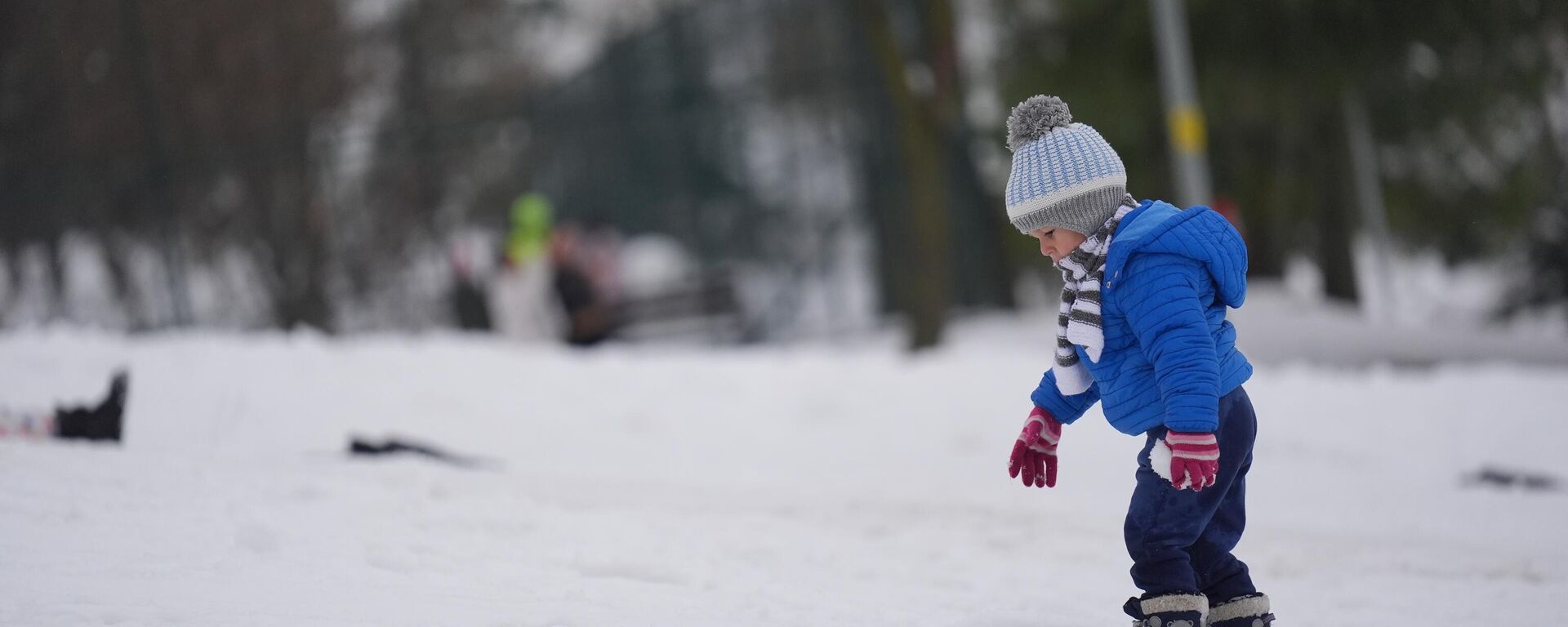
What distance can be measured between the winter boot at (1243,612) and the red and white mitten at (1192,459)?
47cm

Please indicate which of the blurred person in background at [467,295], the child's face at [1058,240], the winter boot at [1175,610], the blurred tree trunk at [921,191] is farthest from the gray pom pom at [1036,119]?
the blurred person in background at [467,295]

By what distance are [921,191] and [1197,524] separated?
922 cm

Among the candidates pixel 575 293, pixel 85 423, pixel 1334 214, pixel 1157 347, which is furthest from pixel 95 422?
pixel 1334 214

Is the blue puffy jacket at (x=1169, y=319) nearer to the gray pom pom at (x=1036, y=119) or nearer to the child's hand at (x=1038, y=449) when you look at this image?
the child's hand at (x=1038, y=449)

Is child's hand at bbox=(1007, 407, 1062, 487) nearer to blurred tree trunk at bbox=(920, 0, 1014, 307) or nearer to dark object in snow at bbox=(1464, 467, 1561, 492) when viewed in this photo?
dark object in snow at bbox=(1464, 467, 1561, 492)

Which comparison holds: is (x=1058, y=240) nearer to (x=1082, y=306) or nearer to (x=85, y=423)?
(x=1082, y=306)

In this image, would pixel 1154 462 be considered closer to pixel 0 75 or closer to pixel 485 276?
pixel 485 276

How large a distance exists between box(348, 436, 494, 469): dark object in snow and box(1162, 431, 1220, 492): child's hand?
386cm

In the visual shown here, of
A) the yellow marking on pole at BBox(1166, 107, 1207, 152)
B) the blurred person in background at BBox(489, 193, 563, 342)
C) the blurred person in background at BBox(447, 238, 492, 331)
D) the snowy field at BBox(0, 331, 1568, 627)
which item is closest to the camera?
the snowy field at BBox(0, 331, 1568, 627)

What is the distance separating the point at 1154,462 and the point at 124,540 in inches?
115

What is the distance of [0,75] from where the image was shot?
582 inches

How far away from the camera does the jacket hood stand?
11.4 ft

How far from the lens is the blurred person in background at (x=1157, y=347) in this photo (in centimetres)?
340

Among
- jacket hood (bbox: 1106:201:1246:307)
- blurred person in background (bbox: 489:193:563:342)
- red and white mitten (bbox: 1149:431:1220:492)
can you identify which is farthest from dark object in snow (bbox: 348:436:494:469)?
blurred person in background (bbox: 489:193:563:342)
